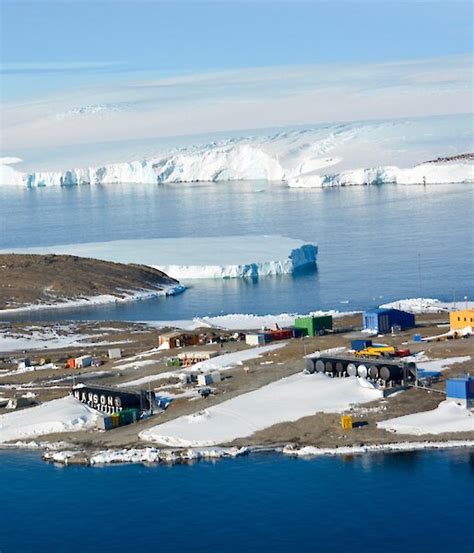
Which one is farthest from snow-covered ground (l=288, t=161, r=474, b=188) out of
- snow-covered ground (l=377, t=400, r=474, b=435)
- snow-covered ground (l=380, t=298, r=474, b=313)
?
snow-covered ground (l=377, t=400, r=474, b=435)

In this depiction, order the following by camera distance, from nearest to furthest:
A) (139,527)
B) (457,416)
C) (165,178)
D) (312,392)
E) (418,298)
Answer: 1. (139,527)
2. (457,416)
3. (312,392)
4. (418,298)
5. (165,178)

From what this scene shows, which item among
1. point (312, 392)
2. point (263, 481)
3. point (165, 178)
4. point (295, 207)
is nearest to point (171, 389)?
point (312, 392)

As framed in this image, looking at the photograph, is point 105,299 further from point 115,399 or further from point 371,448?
point 371,448

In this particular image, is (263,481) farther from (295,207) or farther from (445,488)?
(295,207)

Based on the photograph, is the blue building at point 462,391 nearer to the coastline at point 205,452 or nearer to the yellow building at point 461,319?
the coastline at point 205,452

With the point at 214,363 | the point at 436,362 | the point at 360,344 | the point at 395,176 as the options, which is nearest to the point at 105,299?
the point at 214,363

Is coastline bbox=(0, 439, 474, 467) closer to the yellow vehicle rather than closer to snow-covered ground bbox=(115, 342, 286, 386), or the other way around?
snow-covered ground bbox=(115, 342, 286, 386)
